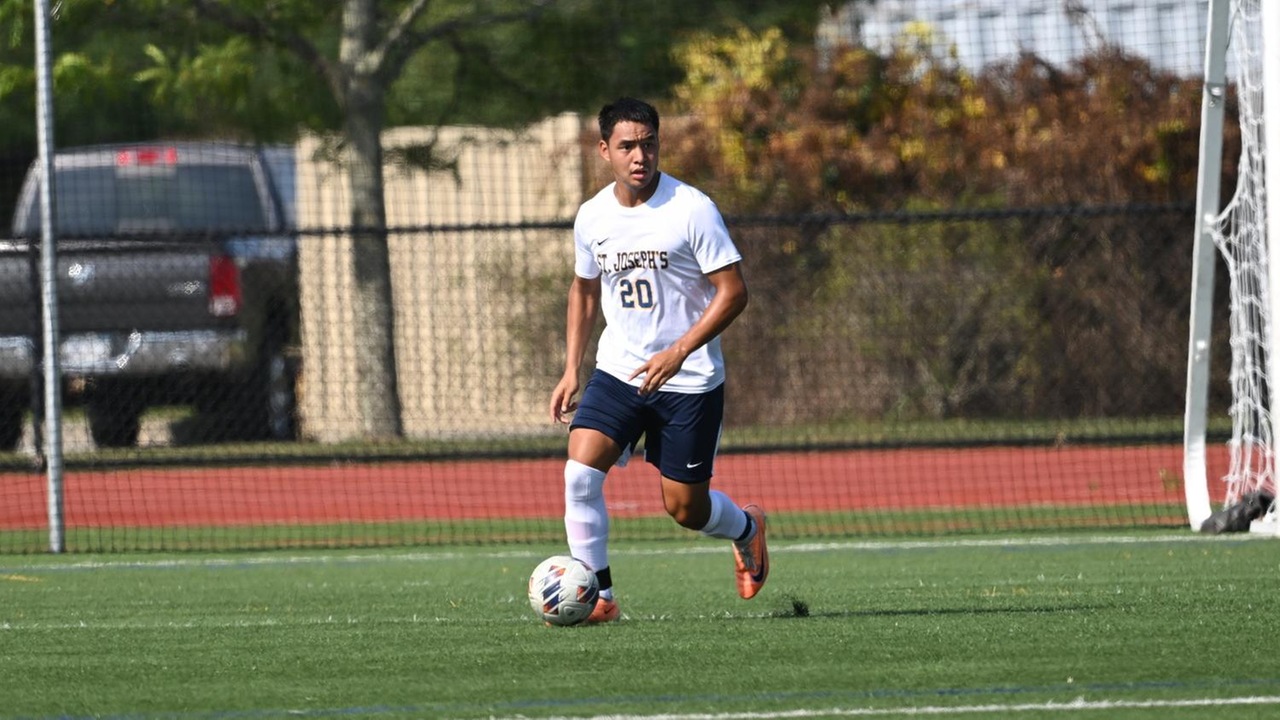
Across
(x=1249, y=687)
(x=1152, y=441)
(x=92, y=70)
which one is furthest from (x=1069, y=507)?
(x=92, y=70)

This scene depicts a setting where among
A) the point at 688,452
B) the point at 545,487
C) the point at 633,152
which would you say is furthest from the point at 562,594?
the point at 545,487

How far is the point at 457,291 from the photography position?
19438 mm

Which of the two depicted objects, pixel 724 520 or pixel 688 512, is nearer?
pixel 688 512

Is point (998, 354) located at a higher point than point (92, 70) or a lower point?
lower

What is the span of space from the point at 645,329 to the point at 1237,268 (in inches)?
207

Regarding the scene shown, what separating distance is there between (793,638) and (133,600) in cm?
357

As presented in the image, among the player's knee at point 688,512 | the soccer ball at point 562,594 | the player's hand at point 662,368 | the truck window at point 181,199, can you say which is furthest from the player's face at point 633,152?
the truck window at point 181,199

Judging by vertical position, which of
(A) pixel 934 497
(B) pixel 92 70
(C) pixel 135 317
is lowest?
(A) pixel 934 497

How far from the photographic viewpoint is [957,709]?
523cm

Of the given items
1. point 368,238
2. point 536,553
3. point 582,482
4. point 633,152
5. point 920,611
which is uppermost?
point 633,152

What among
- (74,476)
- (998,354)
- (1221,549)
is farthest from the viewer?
(998,354)

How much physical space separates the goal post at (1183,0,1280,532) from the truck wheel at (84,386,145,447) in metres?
9.23

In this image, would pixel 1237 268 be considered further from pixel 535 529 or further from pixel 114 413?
pixel 114 413

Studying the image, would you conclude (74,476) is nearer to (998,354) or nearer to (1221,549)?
(998,354)
